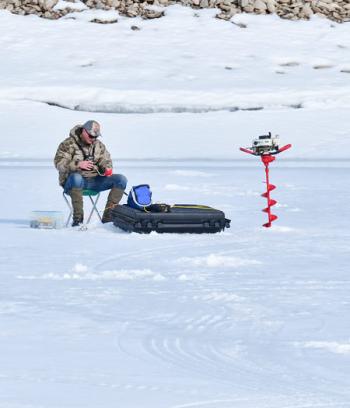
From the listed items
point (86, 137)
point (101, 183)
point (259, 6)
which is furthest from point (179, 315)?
point (259, 6)

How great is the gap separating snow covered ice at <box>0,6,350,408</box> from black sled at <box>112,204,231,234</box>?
92mm

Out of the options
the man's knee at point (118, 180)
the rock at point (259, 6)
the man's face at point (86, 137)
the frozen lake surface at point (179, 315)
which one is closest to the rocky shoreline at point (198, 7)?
the rock at point (259, 6)

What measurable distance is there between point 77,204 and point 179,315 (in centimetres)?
429

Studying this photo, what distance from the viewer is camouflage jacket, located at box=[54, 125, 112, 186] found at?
→ 34.2ft

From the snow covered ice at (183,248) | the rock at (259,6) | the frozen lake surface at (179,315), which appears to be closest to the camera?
the frozen lake surface at (179,315)

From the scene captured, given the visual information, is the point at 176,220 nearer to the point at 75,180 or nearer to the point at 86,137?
the point at 75,180

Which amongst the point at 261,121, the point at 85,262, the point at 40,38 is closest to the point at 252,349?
the point at 85,262

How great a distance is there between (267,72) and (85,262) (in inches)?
700

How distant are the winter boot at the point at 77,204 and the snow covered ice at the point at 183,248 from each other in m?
0.14

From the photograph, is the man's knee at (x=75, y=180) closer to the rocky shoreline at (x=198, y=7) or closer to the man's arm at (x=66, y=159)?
the man's arm at (x=66, y=159)

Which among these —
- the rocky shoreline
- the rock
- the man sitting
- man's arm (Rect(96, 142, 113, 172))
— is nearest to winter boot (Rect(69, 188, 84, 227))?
the man sitting

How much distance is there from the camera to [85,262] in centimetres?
843

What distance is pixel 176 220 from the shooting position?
399 inches

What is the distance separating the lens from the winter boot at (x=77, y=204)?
1042cm
